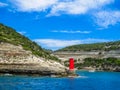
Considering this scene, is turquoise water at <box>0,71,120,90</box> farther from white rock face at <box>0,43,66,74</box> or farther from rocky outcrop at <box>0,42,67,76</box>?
white rock face at <box>0,43,66,74</box>

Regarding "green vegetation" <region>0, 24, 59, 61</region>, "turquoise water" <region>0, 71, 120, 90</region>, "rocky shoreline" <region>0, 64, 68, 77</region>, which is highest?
Result: "green vegetation" <region>0, 24, 59, 61</region>

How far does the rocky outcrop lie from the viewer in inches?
4734

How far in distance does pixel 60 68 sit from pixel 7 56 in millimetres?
16422

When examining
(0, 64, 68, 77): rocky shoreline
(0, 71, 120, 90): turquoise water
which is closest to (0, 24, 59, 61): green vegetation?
(0, 64, 68, 77): rocky shoreline

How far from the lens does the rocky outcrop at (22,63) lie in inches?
4734

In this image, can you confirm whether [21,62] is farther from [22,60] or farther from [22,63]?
[22,60]

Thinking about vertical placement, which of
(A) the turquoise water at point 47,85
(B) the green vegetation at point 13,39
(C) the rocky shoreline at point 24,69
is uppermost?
(B) the green vegetation at point 13,39

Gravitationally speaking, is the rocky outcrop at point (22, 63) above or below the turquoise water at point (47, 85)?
above

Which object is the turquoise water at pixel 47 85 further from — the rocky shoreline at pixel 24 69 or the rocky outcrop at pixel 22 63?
the rocky outcrop at pixel 22 63

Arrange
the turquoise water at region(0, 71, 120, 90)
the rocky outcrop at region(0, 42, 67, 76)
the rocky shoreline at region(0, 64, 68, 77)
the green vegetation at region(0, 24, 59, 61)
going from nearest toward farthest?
the turquoise water at region(0, 71, 120, 90) < the rocky shoreline at region(0, 64, 68, 77) < the rocky outcrop at region(0, 42, 67, 76) < the green vegetation at region(0, 24, 59, 61)

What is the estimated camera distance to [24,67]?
396 feet

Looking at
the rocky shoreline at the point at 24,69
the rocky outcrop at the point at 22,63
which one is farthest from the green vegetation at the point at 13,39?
the rocky shoreline at the point at 24,69

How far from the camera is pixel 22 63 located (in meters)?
123

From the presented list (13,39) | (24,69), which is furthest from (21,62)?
(13,39)
